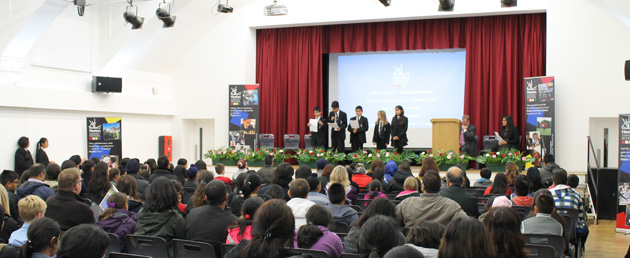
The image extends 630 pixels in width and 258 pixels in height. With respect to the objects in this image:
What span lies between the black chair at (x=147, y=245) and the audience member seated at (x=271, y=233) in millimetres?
1221

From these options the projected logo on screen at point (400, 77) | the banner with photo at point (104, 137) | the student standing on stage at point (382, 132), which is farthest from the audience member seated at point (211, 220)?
the projected logo on screen at point (400, 77)

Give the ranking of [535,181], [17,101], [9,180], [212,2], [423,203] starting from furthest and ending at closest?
[212,2] < [17,101] < [535,181] < [9,180] < [423,203]

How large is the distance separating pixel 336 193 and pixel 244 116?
31.3 ft

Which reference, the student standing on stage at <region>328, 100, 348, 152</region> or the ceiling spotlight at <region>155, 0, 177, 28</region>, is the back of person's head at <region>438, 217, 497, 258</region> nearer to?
the student standing on stage at <region>328, 100, 348, 152</region>

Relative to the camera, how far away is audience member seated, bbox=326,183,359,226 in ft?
14.2

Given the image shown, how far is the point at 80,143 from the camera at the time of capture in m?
12.7

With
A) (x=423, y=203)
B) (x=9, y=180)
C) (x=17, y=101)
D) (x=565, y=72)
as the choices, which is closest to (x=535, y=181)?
(x=423, y=203)

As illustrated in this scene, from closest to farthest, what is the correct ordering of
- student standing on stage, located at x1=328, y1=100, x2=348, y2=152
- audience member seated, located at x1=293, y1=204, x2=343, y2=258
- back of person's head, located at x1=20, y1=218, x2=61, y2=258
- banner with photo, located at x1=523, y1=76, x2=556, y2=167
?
back of person's head, located at x1=20, y1=218, x2=61, y2=258
audience member seated, located at x1=293, y1=204, x2=343, y2=258
banner with photo, located at x1=523, y1=76, x2=556, y2=167
student standing on stage, located at x1=328, y1=100, x2=348, y2=152

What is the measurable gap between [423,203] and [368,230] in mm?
1877

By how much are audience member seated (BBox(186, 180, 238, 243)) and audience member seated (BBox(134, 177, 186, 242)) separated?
0.09 meters

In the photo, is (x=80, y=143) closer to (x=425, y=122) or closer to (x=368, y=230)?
(x=425, y=122)

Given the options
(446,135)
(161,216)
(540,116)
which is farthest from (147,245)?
(540,116)

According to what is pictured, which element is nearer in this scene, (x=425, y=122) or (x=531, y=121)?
(x=531, y=121)

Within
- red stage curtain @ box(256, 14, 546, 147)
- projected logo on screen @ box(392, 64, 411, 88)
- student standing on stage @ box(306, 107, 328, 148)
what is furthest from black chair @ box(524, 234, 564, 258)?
projected logo on screen @ box(392, 64, 411, 88)
